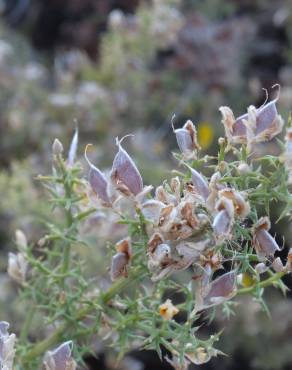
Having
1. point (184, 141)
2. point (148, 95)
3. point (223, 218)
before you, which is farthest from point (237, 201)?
point (148, 95)

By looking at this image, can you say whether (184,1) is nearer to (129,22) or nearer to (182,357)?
(129,22)

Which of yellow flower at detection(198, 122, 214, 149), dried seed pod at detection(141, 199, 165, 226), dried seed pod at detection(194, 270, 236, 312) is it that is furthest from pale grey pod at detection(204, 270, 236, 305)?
yellow flower at detection(198, 122, 214, 149)

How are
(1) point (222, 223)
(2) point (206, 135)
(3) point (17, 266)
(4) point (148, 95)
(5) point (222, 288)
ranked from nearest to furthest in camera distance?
(1) point (222, 223) → (5) point (222, 288) → (3) point (17, 266) → (2) point (206, 135) → (4) point (148, 95)

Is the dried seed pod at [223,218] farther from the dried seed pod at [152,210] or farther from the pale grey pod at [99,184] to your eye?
the pale grey pod at [99,184]

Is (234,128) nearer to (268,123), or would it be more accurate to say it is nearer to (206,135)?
(268,123)

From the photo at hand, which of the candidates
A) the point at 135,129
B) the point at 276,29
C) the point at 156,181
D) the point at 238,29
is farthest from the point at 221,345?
the point at 276,29
